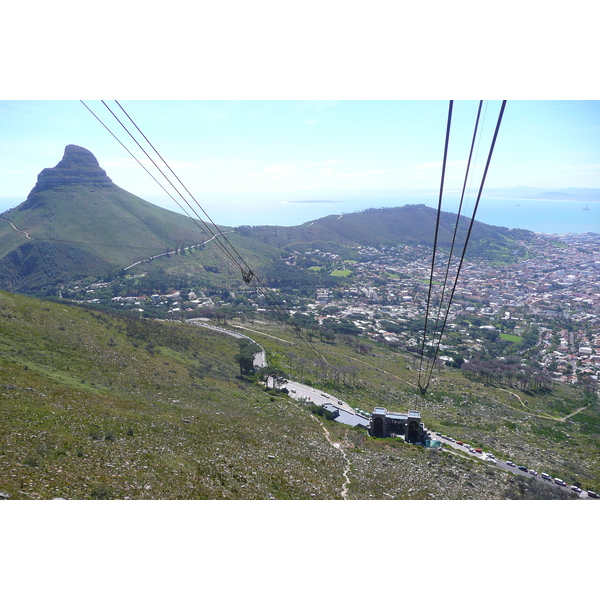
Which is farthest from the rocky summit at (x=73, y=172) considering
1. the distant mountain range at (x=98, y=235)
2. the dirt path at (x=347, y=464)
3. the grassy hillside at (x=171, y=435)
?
the dirt path at (x=347, y=464)

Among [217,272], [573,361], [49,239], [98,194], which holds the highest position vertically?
[98,194]

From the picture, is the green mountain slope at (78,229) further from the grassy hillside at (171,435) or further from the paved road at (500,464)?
the paved road at (500,464)

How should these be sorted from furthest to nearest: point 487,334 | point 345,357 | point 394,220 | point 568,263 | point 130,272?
point 394,220 → point 568,263 → point 130,272 → point 487,334 → point 345,357

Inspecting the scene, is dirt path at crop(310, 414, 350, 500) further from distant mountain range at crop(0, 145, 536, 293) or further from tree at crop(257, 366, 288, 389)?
distant mountain range at crop(0, 145, 536, 293)

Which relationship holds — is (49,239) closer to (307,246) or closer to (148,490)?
(307,246)

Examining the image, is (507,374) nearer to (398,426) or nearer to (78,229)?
(398,426)

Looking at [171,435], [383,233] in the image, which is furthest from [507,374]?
[383,233]

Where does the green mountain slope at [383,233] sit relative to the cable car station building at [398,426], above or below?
above

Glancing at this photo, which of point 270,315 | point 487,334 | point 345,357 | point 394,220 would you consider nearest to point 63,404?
point 345,357
